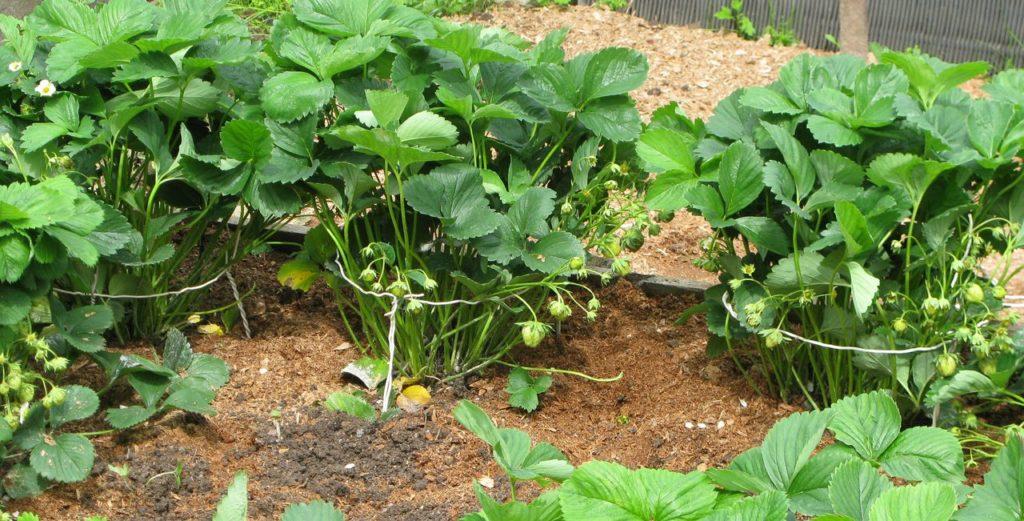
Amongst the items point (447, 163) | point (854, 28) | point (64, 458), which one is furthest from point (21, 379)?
point (854, 28)

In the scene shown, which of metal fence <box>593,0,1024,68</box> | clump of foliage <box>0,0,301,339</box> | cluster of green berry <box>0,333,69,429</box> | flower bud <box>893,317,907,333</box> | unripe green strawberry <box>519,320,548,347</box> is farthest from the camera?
metal fence <box>593,0,1024,68</box>

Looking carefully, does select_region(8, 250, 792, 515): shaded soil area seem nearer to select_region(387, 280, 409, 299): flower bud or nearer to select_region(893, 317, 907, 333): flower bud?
select_region(387, 280, 409, 299): flower bud

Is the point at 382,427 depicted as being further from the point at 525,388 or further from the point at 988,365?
the point at 988,365

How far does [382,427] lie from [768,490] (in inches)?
56.3

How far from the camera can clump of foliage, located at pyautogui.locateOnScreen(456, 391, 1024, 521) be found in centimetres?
134

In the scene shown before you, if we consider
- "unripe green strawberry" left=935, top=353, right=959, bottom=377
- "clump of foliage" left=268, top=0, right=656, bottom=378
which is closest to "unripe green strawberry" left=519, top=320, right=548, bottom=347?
"clump of foliage" left=268, top=0, right=656, bottom=378

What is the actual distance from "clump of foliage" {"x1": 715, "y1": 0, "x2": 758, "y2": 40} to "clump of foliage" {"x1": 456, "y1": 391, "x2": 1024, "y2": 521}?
14.9 feet

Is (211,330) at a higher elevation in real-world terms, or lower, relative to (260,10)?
lower

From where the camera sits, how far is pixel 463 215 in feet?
8.54

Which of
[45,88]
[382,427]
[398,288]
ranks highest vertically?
[45,88]

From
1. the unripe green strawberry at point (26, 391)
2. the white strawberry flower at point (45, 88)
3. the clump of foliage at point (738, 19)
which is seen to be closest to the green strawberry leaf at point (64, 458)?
the unripe green strawberry at point (26, 391)

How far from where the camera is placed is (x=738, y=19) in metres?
6.05

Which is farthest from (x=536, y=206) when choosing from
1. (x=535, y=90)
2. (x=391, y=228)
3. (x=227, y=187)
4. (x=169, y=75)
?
(x=169, y=75)

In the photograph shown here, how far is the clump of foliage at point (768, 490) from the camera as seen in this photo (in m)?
1.34
